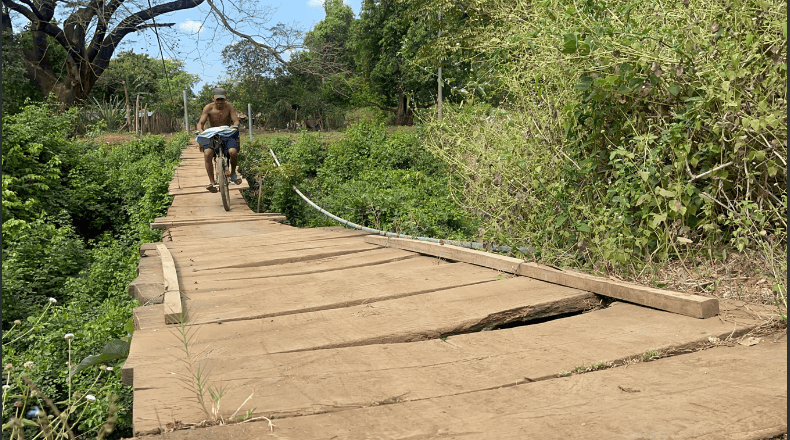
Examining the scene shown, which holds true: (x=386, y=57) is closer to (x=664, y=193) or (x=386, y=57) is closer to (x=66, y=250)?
(x=66, y=250)

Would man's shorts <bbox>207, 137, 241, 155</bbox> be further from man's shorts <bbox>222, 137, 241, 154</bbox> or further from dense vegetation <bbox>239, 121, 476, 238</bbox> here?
dense vegetation <bbox>239, 121, 476, 238</bbox>

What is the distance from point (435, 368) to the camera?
2.31 m

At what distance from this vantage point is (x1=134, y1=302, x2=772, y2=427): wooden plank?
2004mm

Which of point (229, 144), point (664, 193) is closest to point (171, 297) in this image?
point (664, 193)

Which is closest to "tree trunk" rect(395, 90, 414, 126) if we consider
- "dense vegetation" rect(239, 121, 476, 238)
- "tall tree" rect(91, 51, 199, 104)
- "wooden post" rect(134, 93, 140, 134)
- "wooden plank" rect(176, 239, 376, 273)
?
"tall tree" rect(91, 51, 199, 104)

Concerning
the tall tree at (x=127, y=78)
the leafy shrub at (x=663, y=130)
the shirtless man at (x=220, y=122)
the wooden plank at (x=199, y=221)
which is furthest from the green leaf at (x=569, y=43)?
the tall tree at (x=127, y=78)

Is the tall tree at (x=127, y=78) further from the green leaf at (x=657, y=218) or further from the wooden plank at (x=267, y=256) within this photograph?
the green leaf at (x=657, y=218)

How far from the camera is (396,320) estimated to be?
117 inches

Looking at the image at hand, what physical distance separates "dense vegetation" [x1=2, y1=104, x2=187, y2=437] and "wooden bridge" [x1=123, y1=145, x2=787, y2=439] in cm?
78

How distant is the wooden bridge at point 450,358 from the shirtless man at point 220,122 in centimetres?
532

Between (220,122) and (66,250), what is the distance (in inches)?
108

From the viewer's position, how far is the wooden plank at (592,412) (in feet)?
5.64

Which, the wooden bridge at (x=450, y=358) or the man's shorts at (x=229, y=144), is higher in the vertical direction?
the man's shorts at (x=229, y=144)

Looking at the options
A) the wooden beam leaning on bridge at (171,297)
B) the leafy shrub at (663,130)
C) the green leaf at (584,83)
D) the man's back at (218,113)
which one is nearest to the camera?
the wooden beam leaning on bridge at (171,297)
